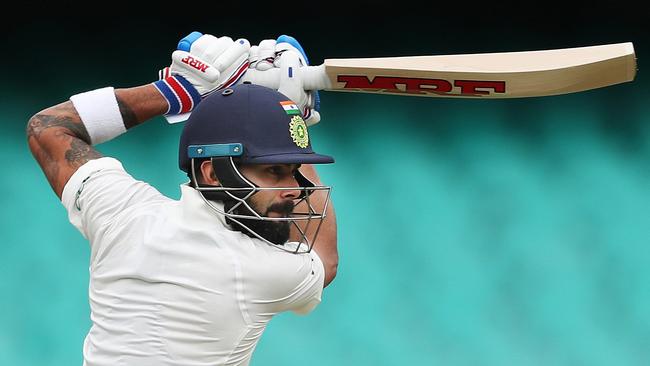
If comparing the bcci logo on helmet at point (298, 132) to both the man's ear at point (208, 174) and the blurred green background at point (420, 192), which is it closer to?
the man's ear at point (208, 174)

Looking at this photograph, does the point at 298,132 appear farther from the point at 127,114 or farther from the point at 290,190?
the point at 127,114

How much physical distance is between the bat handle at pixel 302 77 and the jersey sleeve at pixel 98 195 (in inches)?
14.4

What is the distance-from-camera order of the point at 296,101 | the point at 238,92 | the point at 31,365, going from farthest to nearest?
the point at 31,365 < the point at 296,101 < the point at 238,92

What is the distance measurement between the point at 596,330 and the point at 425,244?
0.62 meters

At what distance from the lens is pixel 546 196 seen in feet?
12.0

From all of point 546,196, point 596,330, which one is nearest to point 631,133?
point 546,196

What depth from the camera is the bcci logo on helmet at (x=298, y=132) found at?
5.91ft

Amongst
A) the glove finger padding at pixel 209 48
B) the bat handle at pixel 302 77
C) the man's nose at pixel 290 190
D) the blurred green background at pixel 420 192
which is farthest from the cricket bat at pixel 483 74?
the blurred green background at pixel 420 192

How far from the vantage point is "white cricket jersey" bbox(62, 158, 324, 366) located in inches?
70.5

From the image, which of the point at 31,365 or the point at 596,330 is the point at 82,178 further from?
the point at 596,330

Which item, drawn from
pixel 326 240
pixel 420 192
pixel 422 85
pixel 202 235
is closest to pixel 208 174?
pixel 202 235

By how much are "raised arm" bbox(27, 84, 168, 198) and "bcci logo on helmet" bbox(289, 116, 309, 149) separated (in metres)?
0.34

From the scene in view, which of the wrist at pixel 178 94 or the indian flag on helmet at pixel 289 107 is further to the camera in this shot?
the wrist at pixel 178 94

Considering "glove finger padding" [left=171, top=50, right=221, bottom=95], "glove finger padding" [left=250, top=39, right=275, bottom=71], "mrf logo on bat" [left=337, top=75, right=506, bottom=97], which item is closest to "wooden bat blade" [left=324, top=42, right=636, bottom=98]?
"mrf logo on bat" [left=337, top=75, right=506, bottom=97]
